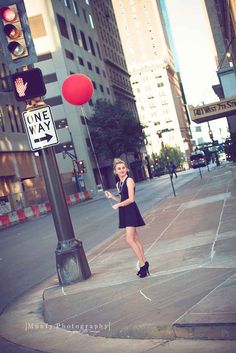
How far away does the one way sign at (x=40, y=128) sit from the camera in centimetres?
700

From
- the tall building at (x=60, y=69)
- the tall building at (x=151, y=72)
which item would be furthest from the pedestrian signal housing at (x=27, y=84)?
the tall building at (x=151, y=72)

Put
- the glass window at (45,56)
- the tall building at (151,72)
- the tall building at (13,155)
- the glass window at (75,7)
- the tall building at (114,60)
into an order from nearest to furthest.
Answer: the tall building at (13,155)
the glass window at (45,56)
the glass window at (75,7)
the tall building at (114,60)
the tall building at (151,72)

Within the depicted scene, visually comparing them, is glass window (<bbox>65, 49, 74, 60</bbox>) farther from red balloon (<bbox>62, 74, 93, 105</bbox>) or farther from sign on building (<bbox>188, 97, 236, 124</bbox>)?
red balloon (<bbox>62, 74, 93, 105</bbox>)

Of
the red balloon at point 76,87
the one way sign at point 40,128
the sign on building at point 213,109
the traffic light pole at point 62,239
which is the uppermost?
the sign on building at point 213,109

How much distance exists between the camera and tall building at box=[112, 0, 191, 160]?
165500 mm

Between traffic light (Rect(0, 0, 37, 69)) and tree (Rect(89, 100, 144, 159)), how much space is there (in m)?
50.6

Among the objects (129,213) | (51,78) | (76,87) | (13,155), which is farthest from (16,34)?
(51,78)

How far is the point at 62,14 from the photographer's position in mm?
57594

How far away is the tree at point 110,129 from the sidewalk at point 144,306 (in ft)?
164

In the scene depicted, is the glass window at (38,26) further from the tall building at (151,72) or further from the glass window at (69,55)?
the tall building at (151,72)

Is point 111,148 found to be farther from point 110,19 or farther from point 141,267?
point 141,267

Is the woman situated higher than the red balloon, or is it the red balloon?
the red balloon

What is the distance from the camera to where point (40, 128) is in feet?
23.1

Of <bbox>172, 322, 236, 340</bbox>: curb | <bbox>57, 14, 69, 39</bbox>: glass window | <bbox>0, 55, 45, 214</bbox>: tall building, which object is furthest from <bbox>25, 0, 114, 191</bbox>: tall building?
<bbox>172, 322, 236, 340</bbox>: curb
